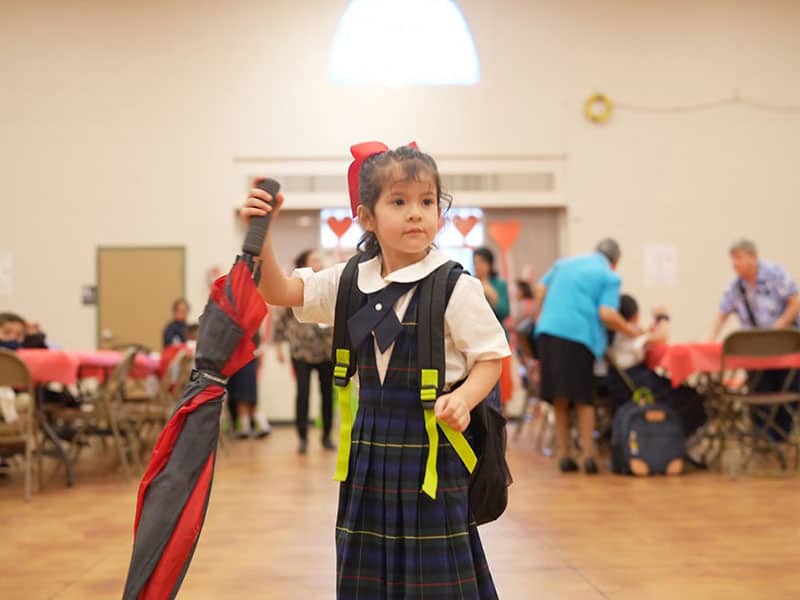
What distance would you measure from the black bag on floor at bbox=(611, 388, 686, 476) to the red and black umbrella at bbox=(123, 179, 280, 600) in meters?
4.34

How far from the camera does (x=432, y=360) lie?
1.70 meters

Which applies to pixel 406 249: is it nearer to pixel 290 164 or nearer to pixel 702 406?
pixel 702 406

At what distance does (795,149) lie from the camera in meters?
10.2

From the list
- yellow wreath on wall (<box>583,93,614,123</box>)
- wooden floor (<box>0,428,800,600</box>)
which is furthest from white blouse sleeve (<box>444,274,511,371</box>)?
yellow wreath on wall (<box>583,93,614,123</box>)

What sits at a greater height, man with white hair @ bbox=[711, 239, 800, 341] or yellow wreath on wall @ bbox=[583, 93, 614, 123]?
yellow wreath on wall @ bbox=[583, 93, 614, 123]

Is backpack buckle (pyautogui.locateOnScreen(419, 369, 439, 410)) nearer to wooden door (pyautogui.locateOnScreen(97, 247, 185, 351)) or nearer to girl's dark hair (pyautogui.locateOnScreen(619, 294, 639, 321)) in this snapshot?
girl's dark hair (pyautogui.locateOnScreen(619, 294, 639, 321))

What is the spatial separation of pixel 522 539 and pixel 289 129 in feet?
23.6

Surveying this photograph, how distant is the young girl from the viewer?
1.70 metres

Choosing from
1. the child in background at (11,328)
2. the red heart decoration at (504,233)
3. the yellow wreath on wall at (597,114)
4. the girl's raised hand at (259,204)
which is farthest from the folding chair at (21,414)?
the yellow wreath on wall at (597,114)

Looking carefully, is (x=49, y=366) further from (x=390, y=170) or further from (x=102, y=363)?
(x=390, y=170)

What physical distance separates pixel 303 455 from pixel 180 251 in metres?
3.90

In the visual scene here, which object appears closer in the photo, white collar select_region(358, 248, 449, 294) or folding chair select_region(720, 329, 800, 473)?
white collar select_region(358, 248, 449, 294)

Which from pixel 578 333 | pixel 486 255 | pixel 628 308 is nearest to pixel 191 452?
pixel 578 333

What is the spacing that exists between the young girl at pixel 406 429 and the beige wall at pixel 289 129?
27.6ft
